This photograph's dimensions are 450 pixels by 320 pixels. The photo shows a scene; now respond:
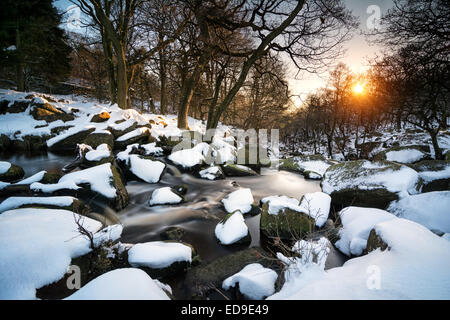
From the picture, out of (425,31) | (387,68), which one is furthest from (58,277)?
(387,68)

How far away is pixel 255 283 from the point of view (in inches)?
89.9

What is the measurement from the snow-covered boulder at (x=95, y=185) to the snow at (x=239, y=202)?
8.73ft

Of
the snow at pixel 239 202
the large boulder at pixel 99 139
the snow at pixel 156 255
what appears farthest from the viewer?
the large boulder at pixel 99 139

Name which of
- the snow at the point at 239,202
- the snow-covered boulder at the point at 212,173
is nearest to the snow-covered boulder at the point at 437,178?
the snow at the point at 239,202

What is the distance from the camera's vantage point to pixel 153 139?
9305mm

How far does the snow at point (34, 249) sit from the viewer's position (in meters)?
1.68

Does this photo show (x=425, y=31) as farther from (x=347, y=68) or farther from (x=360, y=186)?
(x=347, y=68)

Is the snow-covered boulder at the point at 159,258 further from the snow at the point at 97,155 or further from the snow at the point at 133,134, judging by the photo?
the snow at the point at 133,134

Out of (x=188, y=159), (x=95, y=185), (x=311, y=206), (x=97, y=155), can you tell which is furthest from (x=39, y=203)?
(x=311, y=206)

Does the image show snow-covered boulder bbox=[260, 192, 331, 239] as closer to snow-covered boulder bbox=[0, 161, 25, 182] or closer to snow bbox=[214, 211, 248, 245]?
snow bbox=[214, 211, 248, 245]

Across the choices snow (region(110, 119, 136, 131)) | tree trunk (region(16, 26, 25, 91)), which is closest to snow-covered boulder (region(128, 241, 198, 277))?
snow (region(110, 119, 136, 131))

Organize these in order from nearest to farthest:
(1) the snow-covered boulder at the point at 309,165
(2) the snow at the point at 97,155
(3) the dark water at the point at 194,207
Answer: (3) the dark water at the point at 194,207 < (2) the snow at the point at 97,155 < (1) the snow-covered boulder at the point at 309,165

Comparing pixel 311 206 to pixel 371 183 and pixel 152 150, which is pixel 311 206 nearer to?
pixel 371 183

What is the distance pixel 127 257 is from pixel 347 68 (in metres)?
21.1
